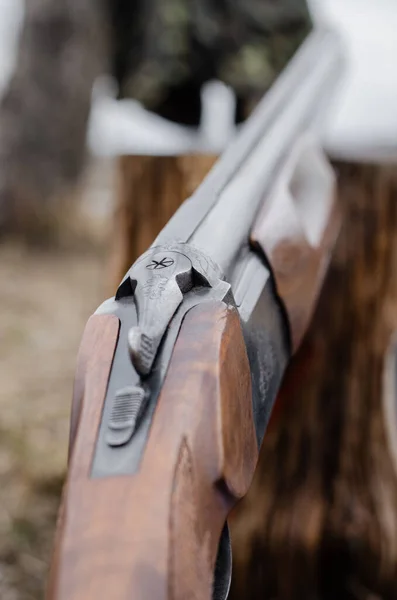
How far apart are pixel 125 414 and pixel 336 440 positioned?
2.74 ft

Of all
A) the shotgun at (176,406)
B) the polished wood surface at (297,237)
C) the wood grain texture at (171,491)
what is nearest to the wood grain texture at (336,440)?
the polished wood surface at (297,237)

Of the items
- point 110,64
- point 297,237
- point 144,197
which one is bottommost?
point 297,237

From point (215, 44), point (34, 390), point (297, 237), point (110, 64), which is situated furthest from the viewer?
point (110, 64)

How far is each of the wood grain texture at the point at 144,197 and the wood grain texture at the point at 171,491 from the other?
765 millimetres

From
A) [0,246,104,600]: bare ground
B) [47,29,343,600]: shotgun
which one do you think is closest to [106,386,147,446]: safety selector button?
[47,29,343,600]: shotgun

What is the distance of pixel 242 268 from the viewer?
0.60 meters

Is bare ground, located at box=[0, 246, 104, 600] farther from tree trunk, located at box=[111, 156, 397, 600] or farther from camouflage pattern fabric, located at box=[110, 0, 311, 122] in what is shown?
camouflage pattern fabric, located at box=[110, 0, 311, 122]

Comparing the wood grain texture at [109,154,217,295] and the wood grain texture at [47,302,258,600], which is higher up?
the wood grain texture at [109,154,217,295]

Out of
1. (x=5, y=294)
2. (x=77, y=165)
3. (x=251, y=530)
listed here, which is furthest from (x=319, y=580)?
(x=77, y=165)

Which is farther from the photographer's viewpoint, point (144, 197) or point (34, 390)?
point (34, 390)

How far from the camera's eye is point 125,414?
397 mm

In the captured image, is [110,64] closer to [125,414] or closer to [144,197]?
[144,197]

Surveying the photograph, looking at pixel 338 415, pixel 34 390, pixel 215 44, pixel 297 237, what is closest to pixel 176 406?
pixel 297 237

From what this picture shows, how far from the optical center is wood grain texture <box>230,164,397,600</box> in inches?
43.4
